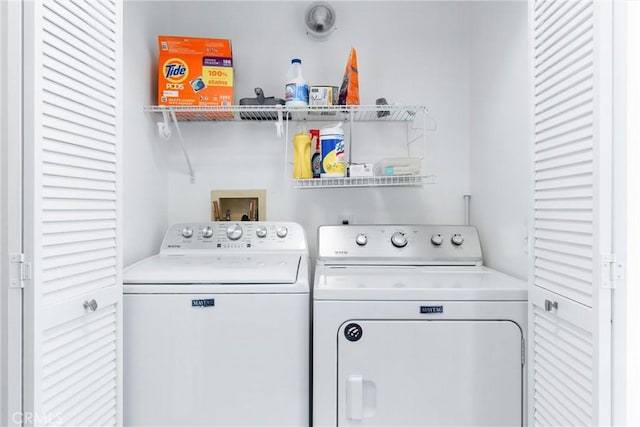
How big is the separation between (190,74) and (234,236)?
35.2 inches

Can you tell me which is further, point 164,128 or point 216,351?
point 164,128

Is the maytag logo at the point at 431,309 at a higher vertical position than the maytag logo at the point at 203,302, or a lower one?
lower

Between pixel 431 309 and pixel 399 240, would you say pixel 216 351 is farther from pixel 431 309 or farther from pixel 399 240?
pixel 399 240

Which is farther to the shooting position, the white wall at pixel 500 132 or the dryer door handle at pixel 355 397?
the white wall at pixel 500 132

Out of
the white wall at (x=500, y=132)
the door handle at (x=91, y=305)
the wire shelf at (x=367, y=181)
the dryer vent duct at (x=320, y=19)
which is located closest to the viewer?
the door handle at (x=91, y=305)

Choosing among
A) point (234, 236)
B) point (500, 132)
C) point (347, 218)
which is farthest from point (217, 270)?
point (500, 132)

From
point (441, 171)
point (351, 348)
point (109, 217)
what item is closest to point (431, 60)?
point (441, 171)

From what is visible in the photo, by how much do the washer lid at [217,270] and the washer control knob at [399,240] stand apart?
52 cm

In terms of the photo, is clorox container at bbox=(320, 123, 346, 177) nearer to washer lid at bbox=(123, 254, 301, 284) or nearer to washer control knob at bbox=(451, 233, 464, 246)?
washer lid at bbox=(123, 254, 301, 284)

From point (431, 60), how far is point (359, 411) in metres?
1.98

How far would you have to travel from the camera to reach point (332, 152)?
1996mm

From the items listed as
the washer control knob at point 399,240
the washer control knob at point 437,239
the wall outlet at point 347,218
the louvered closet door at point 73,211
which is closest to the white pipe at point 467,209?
the washer control knob at point 437,239

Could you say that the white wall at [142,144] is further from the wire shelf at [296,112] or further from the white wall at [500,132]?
the white wall at [500,132]

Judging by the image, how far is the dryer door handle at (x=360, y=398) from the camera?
1.49 m
